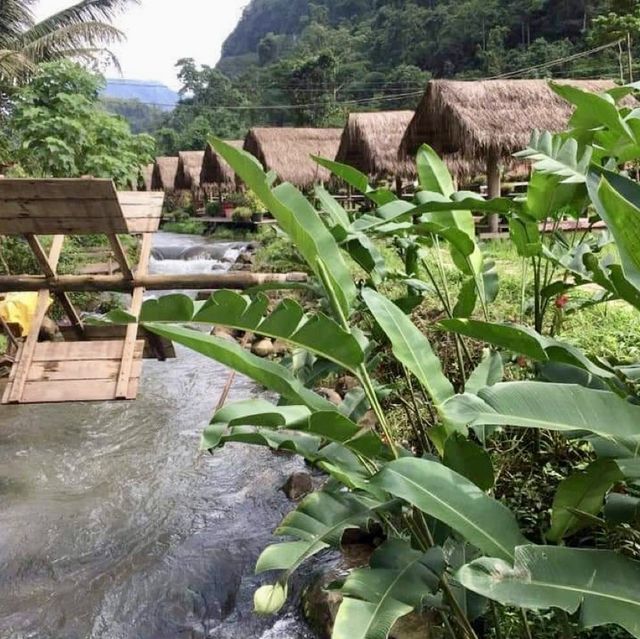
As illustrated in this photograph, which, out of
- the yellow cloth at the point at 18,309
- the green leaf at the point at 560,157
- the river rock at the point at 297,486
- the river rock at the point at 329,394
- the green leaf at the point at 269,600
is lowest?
the river rock at the point at 297,486

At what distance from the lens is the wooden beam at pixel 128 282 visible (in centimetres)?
421

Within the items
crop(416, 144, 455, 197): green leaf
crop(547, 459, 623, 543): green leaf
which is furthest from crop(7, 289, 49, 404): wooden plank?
crop(547, 459, 623, 543): green leaf

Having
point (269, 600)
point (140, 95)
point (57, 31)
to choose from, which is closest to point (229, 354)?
point (269, 600)

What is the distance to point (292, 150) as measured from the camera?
695 inches

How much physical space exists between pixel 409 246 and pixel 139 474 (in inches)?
111

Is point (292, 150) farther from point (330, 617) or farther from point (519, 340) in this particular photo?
point (519, 340)

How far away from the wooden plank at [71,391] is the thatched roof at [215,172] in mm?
16224

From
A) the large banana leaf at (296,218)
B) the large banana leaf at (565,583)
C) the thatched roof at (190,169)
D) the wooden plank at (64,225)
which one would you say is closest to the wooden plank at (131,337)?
the wooden plank at (64,225)

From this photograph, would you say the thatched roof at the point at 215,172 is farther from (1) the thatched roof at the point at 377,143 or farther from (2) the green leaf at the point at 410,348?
(2) the green leaf at the point at 410,348

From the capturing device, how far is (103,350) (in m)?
4.15

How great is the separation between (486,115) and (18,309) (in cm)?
716

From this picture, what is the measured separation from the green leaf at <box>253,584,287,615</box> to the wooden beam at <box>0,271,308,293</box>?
10.4 feet

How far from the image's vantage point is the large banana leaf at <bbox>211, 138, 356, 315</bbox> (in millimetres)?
1241

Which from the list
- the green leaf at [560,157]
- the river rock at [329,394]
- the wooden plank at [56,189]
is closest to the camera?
the green leaf at [560,157]
